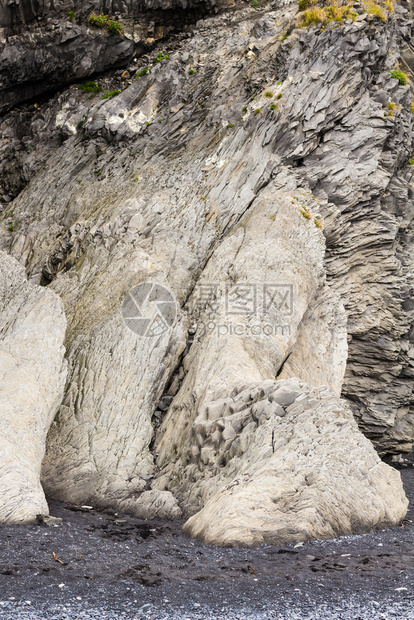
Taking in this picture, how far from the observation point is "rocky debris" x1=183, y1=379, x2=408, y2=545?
9445 mm

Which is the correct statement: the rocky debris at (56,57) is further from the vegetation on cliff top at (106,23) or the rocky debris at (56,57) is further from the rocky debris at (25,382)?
the rocky debris at (25,382)

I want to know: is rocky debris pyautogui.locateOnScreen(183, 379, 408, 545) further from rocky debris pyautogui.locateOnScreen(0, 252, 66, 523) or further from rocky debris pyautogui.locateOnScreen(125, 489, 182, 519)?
rocky debris pyautogui.locateOnScreen(0, 252, 66, 523)

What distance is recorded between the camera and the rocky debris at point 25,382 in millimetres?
10358

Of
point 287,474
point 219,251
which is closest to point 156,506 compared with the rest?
point 287,474

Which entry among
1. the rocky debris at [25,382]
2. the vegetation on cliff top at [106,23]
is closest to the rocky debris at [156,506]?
the rocky debris at [25,382]

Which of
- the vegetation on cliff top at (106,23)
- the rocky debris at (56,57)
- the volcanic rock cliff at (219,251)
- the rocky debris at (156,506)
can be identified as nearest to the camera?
the volcanic rock cliff at (219,251)

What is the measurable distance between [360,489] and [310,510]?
1487 millimetres

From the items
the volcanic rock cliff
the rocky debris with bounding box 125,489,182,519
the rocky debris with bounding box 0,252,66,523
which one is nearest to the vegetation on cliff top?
the volcanic rock cliff

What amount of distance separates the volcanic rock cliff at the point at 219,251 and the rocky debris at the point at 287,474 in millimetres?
49

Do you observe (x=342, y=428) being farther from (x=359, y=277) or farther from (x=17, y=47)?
(x=17, y=47)

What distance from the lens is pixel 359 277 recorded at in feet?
76.4

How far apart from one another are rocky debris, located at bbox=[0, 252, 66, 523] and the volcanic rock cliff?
0.12 m

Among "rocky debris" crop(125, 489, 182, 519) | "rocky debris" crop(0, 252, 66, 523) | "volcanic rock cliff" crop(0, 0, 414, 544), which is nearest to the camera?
"rocky debris" crop(0, 252, 66, 523)

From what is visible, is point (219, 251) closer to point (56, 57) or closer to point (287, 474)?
point (287, 474)
